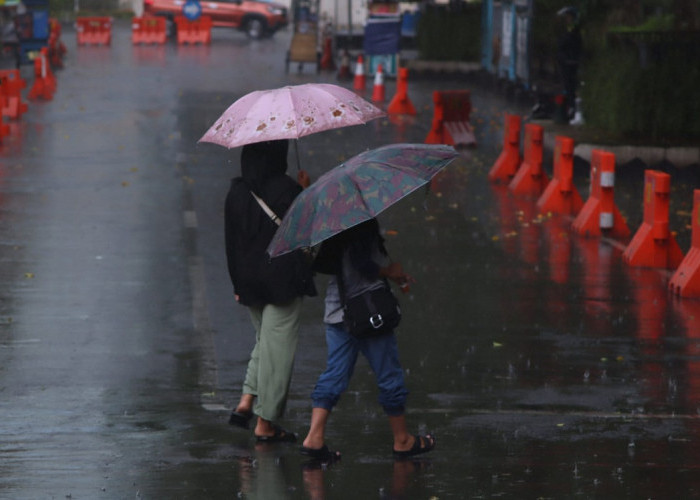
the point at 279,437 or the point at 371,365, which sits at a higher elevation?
the point at 371,365

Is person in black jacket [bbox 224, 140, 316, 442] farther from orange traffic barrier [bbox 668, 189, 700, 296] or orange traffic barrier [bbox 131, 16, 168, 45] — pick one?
orange traffic barrier [bbox 131, 16, 168, 45]

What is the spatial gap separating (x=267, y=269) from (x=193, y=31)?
1811 inches

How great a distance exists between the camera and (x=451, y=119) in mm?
22125

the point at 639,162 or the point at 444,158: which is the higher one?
the point at 444,158

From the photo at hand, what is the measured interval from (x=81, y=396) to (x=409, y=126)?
1708 centimetres

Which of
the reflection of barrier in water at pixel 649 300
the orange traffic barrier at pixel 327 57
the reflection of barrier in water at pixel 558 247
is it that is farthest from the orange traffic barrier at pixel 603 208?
the orange traffic barrier at pixel 327 57

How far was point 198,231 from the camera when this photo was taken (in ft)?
47.9

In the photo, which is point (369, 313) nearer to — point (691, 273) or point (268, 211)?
point (268, 211)

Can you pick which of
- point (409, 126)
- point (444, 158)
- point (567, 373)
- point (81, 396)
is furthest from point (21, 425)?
point (409, 126)

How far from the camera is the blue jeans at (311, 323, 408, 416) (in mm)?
7141

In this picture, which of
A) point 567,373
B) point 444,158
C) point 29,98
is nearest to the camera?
point 444,158

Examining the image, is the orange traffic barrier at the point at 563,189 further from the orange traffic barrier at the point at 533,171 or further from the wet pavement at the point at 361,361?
the orange traffic barrier at the point at 533,171

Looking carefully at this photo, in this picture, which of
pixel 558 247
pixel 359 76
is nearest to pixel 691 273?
pixel 558 247

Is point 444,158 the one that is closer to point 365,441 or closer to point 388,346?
point 388,346
